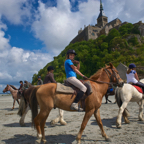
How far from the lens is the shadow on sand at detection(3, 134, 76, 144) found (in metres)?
4.08

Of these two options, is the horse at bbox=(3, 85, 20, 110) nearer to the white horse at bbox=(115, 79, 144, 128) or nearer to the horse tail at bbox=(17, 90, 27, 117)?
the horse tail at bbox=(17, 90, 27, 117)

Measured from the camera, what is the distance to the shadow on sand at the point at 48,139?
4.08 metres

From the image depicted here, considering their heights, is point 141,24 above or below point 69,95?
above

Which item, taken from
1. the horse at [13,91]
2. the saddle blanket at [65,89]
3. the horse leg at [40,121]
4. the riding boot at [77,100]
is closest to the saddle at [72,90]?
the saddle blanket at [65,89]

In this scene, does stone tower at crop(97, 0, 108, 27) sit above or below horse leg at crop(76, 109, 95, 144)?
above

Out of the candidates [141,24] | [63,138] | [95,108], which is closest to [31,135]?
[63,138]

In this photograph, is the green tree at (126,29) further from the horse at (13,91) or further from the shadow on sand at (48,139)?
the shadow on sand at (48,139)

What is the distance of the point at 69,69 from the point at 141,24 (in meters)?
70.1

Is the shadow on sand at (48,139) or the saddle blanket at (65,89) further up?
the saddle blanket at (65,89)

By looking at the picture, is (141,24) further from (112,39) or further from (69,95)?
(69,95)

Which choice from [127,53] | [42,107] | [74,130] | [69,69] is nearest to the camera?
[42,107]

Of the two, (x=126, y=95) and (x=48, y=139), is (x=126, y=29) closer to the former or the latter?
(x=126, y=95)

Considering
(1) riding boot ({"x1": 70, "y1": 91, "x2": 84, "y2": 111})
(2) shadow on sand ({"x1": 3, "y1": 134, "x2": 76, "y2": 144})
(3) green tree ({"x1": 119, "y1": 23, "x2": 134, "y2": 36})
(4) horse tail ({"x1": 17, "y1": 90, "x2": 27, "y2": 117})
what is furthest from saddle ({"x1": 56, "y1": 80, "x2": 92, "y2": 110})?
(3) green tree ({"x1": 119, "y1": 23, "x2": 134, "y2": 36})

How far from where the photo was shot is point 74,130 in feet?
16.7
